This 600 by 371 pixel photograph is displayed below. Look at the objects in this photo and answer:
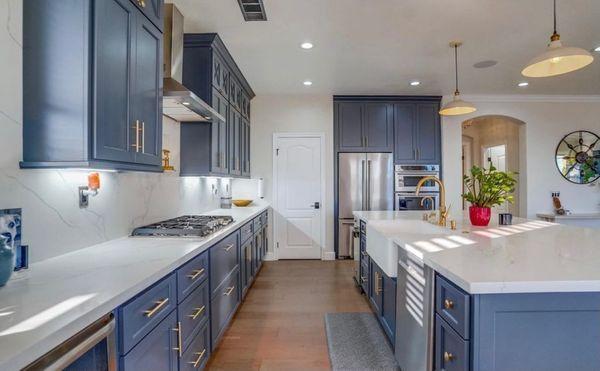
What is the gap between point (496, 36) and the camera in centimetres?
321

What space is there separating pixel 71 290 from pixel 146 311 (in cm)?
29

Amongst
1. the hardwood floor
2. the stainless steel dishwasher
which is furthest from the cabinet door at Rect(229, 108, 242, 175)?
the stainless steel dishwasher

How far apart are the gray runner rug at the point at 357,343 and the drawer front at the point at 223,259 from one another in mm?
996

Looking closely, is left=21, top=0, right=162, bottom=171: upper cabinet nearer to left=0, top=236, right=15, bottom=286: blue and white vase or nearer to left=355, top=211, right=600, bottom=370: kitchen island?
left=0, top=236, right=15, bottom=286: blue and white vase

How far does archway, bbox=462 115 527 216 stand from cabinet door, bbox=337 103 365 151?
192cm

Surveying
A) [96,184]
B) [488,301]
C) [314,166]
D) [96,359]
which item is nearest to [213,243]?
[96,184]

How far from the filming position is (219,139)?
336 centimetres

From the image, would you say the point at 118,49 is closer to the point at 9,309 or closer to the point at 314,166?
the point at 9,309

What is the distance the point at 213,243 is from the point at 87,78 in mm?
1206

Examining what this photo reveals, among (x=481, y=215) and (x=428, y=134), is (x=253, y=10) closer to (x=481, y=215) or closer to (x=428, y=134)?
(x=481, y=215)

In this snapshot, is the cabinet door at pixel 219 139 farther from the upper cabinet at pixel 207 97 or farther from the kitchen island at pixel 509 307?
the kitchen island at pixel 509 307

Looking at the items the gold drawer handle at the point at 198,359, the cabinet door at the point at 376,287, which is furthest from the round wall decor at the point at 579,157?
the gold drawer handle at the point at 198,359

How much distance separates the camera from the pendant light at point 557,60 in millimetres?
1901

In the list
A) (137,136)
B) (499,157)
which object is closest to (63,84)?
(137,136)
